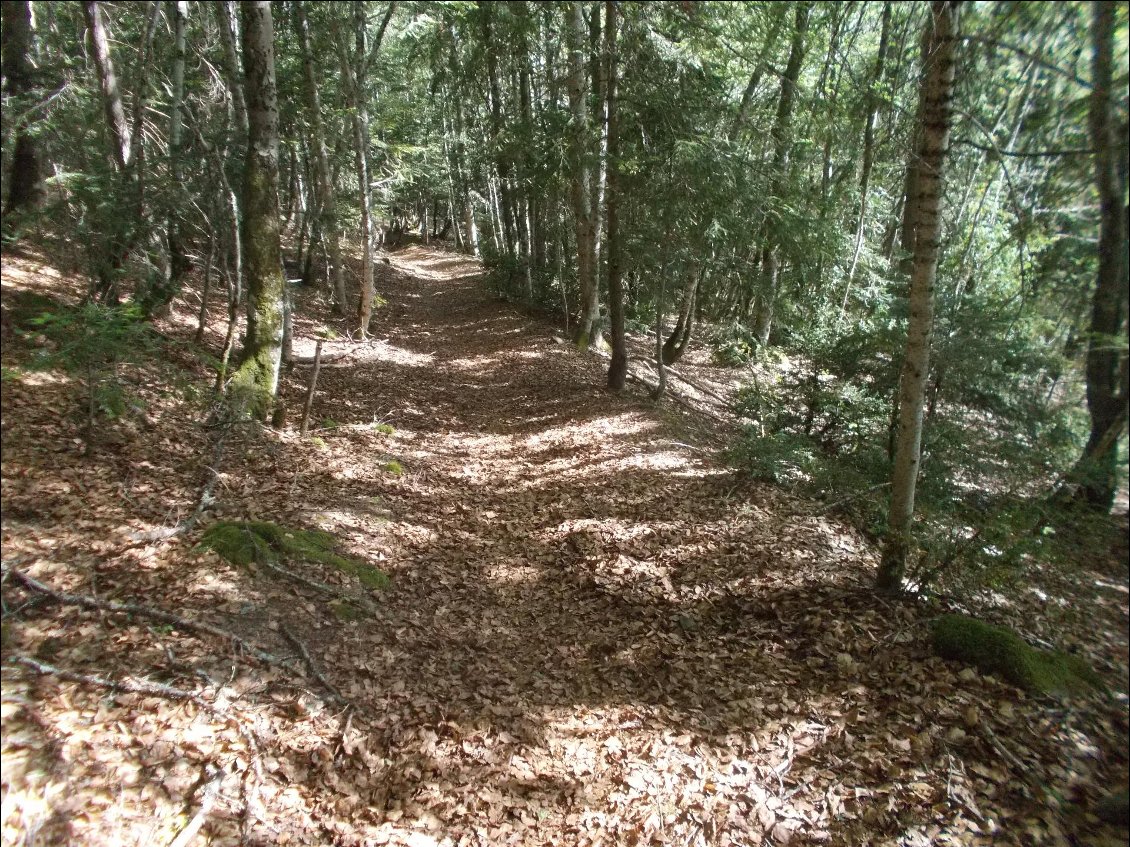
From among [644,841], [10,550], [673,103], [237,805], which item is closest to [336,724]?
[237,805]

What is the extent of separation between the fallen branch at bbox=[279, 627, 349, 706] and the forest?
5cm

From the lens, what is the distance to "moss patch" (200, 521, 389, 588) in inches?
204

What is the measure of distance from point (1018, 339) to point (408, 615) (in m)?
8.91

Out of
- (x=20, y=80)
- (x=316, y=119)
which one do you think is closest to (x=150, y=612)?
(x=20, y=80)

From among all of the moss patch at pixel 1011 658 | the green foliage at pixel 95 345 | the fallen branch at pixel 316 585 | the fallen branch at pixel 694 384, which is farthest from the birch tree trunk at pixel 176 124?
the fallen branch at pixel 694 384

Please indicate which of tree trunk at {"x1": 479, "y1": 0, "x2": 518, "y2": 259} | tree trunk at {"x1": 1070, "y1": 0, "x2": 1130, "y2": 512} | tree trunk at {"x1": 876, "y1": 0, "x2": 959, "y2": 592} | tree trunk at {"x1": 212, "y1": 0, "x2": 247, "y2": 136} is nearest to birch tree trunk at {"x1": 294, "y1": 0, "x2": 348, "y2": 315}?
tree trunk at {"x1": 479, "y1": 0, "x2": 518, "y2": 259}

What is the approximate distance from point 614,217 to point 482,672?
864 cm

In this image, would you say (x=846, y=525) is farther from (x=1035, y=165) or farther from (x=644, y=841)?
(x=644, y=841)

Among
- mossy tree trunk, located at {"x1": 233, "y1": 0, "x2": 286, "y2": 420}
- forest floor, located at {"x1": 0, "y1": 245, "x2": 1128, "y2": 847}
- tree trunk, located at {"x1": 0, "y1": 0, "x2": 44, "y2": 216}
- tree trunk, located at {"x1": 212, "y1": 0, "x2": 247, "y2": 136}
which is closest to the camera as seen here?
forest floor, located at {"x1": 0, "y1": 245, "x2": 1128, "y2": 847}

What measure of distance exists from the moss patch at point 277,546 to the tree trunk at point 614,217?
746cm

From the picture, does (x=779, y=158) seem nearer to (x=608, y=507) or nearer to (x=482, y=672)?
(x=608, y=507)

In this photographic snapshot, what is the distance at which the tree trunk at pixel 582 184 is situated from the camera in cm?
1068

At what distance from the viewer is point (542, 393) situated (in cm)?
1272

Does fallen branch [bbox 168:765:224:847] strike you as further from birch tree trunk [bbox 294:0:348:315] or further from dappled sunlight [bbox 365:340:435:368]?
birch tree trunk [bbox 294:0:348:315]
